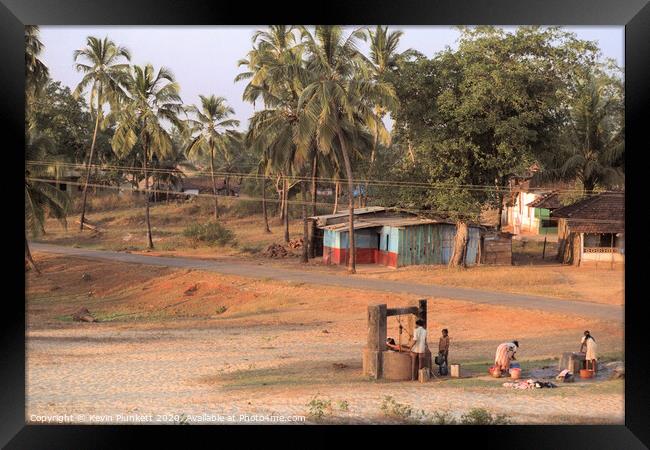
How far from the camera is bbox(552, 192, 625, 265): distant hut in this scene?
23.0 meters

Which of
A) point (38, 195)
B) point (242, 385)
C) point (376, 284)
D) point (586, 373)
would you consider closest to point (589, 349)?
point (586, 373)

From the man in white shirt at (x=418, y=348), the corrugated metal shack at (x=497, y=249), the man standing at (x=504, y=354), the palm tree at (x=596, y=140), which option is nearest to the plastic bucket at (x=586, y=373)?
the man standing at (x=504, y=354)

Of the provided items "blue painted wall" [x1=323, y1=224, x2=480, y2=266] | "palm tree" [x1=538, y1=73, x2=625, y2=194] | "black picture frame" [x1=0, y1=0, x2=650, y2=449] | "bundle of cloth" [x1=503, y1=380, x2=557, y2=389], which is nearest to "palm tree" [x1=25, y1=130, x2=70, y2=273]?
"blue painted wall" [x1=323, y1=224, x2=480, y2=266]

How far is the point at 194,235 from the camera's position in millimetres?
29641

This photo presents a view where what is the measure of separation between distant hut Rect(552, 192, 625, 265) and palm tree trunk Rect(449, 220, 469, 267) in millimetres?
3460

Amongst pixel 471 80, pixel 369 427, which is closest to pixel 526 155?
pixel 471 80

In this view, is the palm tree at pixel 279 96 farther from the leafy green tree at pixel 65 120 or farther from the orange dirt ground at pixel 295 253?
the leafy green tree at pixel 65 120

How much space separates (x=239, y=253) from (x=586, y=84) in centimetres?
1389

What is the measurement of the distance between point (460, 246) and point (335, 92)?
6.46 metres

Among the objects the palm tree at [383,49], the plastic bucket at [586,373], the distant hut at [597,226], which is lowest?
the plastic bucket at [586,373]

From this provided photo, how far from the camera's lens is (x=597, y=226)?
75.6 feet

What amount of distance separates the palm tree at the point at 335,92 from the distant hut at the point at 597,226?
24.4ft

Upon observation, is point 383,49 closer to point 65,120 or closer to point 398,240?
point 398,240
